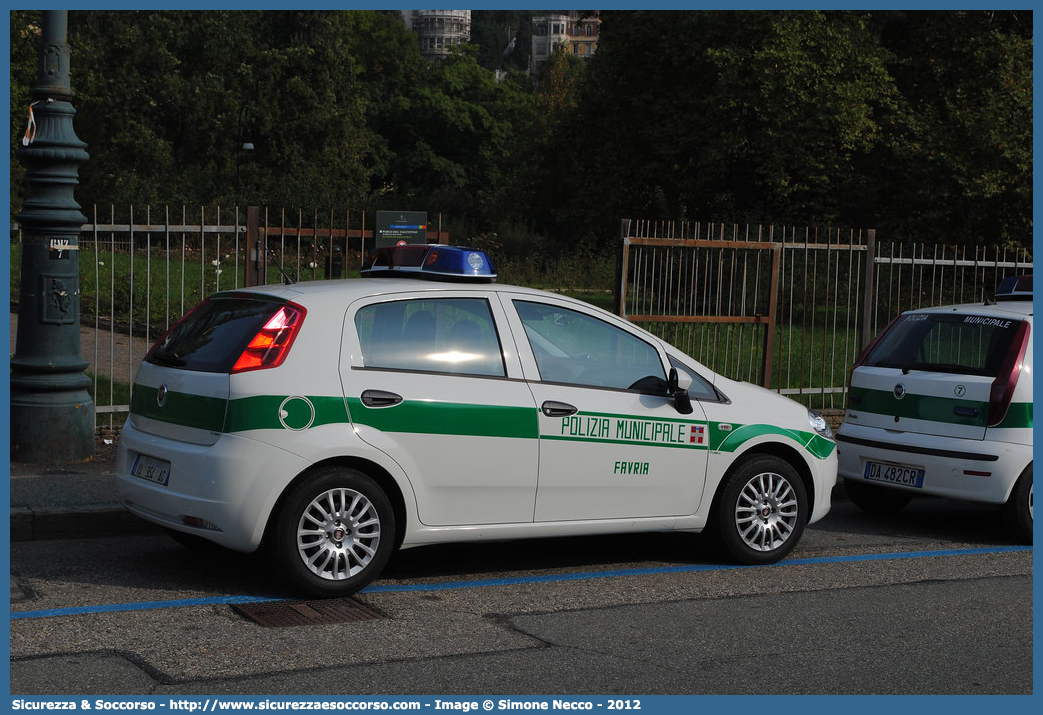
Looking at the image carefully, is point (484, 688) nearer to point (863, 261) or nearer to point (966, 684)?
point (966, 684)

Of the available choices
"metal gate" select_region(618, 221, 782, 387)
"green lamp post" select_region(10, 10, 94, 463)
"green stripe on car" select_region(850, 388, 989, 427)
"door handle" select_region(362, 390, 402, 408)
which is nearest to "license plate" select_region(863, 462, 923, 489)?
"green stripe on car" select_region(850, 388, 989, 427)

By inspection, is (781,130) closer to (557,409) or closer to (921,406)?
(921,406)

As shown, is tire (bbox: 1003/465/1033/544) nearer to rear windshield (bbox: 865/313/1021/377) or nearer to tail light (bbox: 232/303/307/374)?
rear windshield (bbox: 865/313/1021/377)

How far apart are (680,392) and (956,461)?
2177mm

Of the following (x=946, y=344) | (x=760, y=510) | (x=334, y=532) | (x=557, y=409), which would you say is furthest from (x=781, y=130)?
(x=334, y=532)

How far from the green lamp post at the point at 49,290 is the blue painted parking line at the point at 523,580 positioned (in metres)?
3.35

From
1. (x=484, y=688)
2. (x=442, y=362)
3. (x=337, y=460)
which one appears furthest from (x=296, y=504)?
(x=484, y=688)

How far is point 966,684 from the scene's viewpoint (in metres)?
5.09

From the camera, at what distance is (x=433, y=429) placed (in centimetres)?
640

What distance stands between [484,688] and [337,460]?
170cm

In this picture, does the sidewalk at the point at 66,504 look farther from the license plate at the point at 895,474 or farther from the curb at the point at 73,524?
the license plate at the point at 895,474

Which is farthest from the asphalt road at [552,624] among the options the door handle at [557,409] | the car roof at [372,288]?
the car roof at [372,288]

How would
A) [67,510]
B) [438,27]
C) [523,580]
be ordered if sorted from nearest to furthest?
1. [523,580]
2. [67,510]
3. [438,27]
